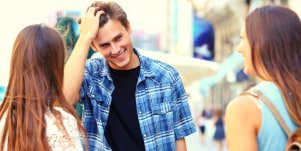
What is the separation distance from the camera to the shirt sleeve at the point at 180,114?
8.80ft

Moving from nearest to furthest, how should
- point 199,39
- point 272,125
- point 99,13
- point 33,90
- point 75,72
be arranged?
point 272,125, point 33,90, point 75,72, point 99,13, point 199,39

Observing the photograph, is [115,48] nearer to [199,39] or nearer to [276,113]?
[276,113]

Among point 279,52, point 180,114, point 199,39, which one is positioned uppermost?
point 279,52

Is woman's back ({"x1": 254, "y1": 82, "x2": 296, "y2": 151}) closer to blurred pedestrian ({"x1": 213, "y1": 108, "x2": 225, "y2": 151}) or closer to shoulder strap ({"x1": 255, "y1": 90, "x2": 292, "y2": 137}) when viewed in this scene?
shoulder strap ({"x1": 255, "y1": 90, "x2": 292, "y2": 137})

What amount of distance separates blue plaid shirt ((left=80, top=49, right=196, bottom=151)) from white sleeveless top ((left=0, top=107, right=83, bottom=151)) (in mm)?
512

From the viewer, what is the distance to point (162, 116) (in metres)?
2.62

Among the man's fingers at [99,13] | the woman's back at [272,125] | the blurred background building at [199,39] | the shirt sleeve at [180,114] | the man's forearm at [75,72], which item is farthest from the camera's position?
the blurred background building at [199,39]

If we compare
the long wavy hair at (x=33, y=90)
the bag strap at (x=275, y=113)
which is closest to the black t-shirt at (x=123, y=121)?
the long wavy hair at (x=33, y=90)

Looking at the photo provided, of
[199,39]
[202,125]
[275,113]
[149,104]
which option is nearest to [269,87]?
[275,113]

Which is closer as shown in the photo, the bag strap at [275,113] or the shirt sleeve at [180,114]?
the bag strap at [275,113]

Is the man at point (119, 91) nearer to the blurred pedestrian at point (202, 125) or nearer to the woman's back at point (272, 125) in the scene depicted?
the woman's back at point (272, 125)

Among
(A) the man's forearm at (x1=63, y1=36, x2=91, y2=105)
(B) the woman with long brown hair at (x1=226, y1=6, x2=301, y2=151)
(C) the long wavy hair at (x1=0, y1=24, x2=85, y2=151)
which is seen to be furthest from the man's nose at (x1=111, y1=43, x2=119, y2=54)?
(B) the woman with long brown hair at (x1=226, y1=6, x2=301, y2=151)

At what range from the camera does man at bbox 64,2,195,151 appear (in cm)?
253

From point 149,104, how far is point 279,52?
883 mm
